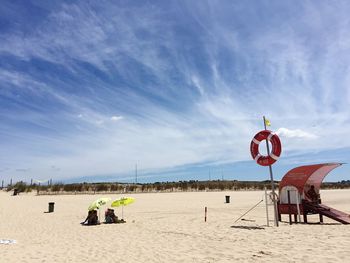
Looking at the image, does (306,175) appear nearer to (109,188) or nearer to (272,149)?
(272,149)

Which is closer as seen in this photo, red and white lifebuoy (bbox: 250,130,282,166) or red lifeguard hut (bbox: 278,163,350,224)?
red and white lifebuoy (bbox: 250,130,282,166)

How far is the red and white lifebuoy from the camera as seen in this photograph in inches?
460

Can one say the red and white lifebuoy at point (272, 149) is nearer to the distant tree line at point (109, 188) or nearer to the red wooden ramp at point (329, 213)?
the red wooden ramp at point (329, 213)

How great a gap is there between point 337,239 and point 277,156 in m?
3.53

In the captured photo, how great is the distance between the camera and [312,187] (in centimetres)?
1345

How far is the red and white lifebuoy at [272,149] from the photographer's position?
1170 centimetres

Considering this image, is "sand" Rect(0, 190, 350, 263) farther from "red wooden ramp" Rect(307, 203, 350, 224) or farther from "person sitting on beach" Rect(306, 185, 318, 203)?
"person sitting on beach" Rect(306, 185, 318, 203)

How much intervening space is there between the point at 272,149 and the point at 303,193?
2736 millimetres

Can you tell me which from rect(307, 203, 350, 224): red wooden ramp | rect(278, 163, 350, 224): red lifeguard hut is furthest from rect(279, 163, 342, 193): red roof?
rect(307, 203, 350, 224): red wooden ramp

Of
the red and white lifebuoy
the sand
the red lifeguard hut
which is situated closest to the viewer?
the sand

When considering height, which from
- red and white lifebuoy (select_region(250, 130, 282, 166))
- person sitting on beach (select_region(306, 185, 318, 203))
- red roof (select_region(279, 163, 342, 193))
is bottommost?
person sitting on beach (select_region(306, 185, 318, 203))

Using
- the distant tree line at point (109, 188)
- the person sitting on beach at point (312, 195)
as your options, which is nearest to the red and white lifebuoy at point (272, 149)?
the person sitting on beach at point (312, 195)

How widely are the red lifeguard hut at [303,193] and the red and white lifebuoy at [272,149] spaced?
2.11 metres

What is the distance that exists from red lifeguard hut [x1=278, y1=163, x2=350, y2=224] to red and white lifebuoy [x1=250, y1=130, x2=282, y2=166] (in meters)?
2.11
